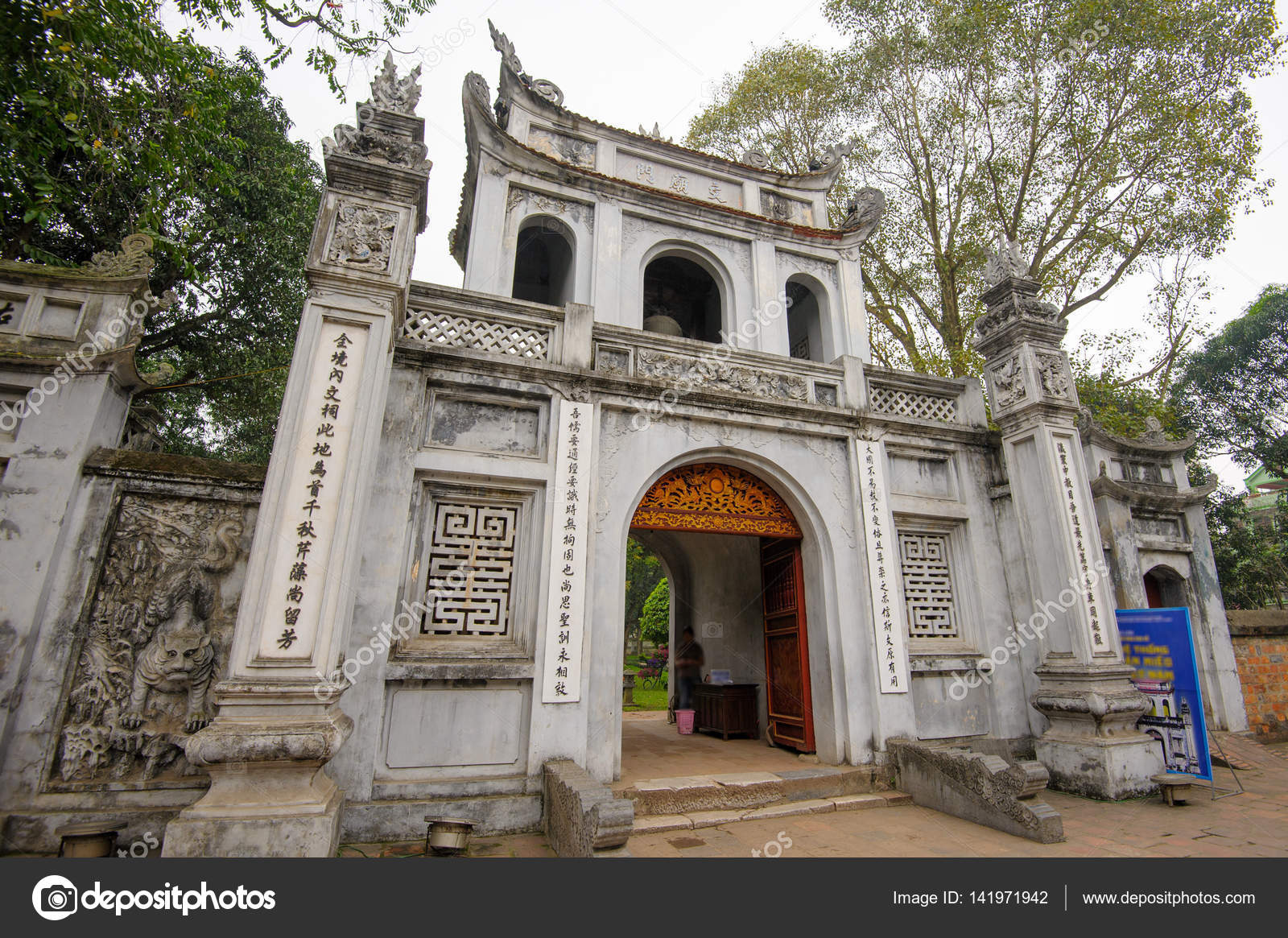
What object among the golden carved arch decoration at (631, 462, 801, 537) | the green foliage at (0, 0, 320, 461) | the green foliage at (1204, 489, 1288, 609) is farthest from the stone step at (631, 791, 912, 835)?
the green foliage at (1204, 489, 1288, 609)

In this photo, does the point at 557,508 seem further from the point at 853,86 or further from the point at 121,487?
the point at 853,86

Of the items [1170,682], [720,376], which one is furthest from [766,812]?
[1170,682]

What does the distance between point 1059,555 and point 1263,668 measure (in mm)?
5051

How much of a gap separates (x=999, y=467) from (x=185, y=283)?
1358cm

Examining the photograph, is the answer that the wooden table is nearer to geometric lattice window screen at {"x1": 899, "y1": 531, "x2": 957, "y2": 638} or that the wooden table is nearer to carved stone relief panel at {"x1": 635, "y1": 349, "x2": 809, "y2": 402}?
geometric lattice window screen at {"x1": 899, "y1": 531, "x2": 957, "y2": 638}

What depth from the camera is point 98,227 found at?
31.7ft

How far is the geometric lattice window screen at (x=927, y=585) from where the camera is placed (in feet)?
22.1

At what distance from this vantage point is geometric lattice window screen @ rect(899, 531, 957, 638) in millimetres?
6723

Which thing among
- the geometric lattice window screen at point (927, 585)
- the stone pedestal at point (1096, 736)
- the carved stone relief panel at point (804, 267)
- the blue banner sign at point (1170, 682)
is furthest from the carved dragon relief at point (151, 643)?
the blue banner sign at point (1170, 682)

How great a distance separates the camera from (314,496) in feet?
13.7

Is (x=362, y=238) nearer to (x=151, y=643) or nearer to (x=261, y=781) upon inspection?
(x=151, y=643)

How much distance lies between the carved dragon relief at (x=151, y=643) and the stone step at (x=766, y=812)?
3.38 meters

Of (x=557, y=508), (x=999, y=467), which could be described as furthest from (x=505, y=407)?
(x=999, y=467)

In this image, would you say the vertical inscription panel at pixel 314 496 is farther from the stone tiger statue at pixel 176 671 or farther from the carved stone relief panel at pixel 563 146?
the carved stone relief panel at pixel 563 146
